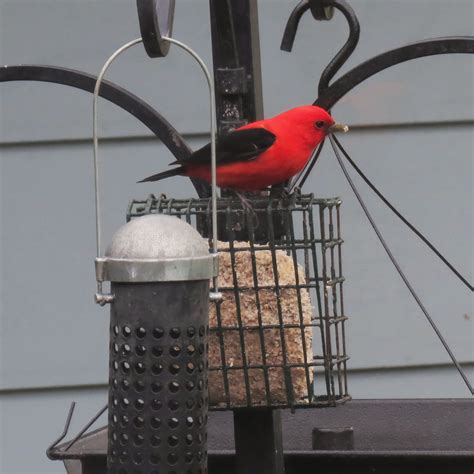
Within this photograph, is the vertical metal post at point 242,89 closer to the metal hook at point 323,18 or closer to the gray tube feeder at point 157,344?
the metal hook at point 323,18

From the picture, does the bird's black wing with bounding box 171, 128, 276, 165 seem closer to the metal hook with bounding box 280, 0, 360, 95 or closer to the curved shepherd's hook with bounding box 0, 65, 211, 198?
the curved shepherd's hook with bounding box 0, 65, 211, 198

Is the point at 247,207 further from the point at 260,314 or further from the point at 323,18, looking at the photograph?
the point at 323,18

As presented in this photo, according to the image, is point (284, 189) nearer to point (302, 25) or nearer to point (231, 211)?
point (231, 211)

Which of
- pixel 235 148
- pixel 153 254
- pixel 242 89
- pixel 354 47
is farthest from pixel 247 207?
pixel 153 254

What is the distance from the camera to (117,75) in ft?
11.9

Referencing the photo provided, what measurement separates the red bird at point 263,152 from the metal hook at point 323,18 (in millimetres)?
74

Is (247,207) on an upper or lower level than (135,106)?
lower

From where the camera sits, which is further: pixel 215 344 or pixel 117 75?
pixel 117 75

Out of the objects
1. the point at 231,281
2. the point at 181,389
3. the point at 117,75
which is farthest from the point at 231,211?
the point at 117,75

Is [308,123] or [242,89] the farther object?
[308,123]

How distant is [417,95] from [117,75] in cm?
94

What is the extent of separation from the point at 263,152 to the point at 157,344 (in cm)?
69

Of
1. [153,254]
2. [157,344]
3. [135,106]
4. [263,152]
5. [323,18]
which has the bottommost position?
[157,344]

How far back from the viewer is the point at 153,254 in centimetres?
155
